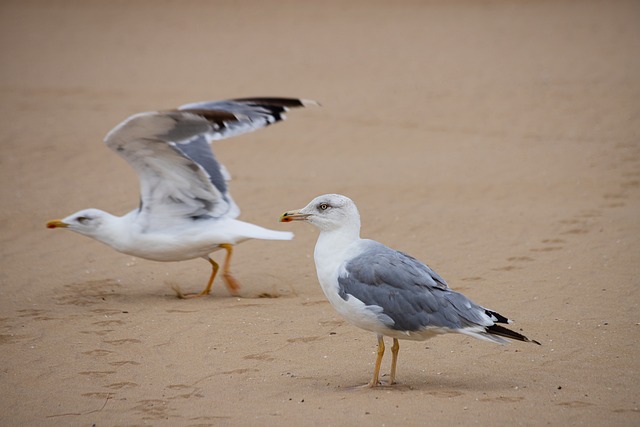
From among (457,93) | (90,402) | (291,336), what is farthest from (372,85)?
(90,402)

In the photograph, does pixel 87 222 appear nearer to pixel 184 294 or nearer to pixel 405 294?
pixel 184 294

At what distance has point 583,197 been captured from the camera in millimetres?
11086

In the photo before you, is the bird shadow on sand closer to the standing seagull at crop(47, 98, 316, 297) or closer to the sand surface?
the sand surface

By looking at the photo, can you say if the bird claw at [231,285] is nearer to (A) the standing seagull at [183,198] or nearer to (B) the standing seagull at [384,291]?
(A) the standing seagull at [183,198]

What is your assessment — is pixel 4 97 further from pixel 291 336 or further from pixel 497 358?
pixel 497 358

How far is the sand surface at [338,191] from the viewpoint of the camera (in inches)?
216

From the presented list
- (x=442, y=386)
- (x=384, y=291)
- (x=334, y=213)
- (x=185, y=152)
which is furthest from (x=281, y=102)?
(x=442, y=386)

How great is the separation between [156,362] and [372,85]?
41.6 ft

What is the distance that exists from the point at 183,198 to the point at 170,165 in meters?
0.41

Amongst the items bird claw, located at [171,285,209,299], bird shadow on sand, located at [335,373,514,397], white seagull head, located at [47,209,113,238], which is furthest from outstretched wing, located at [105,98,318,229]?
bird shadow on sand, located at [335,373,514,397]

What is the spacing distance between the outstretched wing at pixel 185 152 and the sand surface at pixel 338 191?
0.79 m

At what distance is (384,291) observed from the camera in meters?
5.32

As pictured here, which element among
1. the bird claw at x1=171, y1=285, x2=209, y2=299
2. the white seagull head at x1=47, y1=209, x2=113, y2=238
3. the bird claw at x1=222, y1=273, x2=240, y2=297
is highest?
the white seagull head at x1=47, y1=209, x2=113, y2=238

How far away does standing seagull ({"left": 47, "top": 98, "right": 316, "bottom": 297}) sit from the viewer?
777 centimetres
